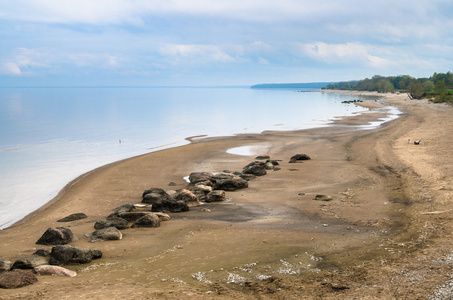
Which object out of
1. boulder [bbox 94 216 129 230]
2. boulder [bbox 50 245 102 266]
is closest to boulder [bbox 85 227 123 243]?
boulder [bbox 94 216 129 230]

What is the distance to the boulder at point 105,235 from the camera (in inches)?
492

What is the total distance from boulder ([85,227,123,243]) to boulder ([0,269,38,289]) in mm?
3382

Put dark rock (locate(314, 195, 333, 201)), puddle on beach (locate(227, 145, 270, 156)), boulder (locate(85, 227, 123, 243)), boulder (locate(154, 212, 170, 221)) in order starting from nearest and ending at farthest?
boulder (locate(85, 227, 123, 243))
boulder (locate(154, 212, 170, 221))
dark rock (locate(314, 195, 333, 201))
puddle on beach (locate(227, 145, 270, 156))

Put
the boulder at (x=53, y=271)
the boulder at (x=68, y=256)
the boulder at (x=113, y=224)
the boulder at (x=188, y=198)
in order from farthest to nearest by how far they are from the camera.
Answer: the boulder at (x=188, y=198) → the boulder at (x=113, y=224) → the boulder at (x=68, y=256) → the boulder at (x=53, y=271)

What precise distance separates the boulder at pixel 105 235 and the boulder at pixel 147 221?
3.85ft

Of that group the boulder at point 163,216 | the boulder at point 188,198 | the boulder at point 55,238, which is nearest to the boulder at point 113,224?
the boulder at point 163,216

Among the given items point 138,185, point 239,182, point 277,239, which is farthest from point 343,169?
point 277,239

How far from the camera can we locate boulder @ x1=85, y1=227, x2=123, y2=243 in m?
12.5

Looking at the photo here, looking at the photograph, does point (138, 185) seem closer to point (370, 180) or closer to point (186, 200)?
point (186, 200)

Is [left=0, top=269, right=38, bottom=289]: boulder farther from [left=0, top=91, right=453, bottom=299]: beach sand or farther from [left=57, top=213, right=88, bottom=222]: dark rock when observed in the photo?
[left=57, top=213, right=88, bottom=222]: dark rock

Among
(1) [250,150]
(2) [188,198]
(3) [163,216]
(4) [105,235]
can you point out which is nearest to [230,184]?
(2) [188,198]

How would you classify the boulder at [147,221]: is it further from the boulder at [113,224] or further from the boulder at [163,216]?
the boulder at [163,216]

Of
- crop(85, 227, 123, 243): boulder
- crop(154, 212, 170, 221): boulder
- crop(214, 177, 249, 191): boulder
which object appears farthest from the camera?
crop(214, 177, 249, 191): boulder

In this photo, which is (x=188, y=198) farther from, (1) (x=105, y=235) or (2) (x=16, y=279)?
(2) (x=16, y=279)
